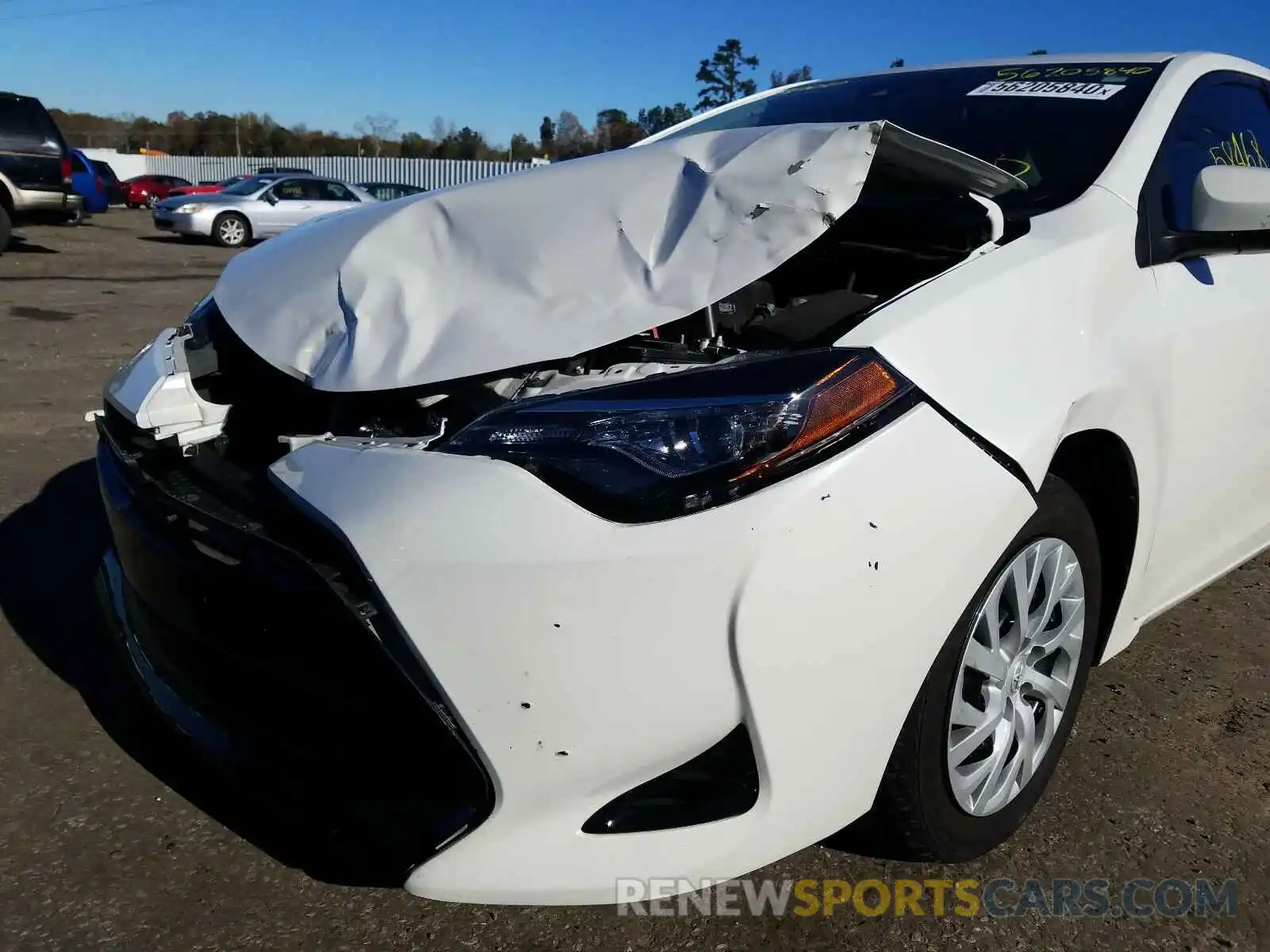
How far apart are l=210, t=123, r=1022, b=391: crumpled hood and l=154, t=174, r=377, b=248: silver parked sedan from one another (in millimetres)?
16617

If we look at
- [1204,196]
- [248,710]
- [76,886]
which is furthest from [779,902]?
[1204,196]

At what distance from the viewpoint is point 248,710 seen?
1.82 metres

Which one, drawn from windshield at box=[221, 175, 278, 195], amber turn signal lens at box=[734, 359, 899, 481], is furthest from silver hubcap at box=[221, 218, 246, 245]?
amber turn signal lens at box=[734, 359, 899, 481]

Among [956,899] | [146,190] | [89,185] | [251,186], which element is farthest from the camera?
[146,190]

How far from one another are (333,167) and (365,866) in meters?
37.6

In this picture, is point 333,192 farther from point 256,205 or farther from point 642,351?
point 642,351

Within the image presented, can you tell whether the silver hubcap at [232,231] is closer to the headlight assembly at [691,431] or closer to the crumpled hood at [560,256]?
the crumpled hood at [560,256]

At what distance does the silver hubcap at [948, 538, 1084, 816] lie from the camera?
1.86m

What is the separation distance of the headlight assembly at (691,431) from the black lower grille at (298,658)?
31cm

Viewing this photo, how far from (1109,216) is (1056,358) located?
483 millimetres

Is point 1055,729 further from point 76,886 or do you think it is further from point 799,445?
point 76,886

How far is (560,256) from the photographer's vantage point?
83.0 inches

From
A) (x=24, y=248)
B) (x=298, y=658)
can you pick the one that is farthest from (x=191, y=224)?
(x=298, y=658)

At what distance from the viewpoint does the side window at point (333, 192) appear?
1850 cm
